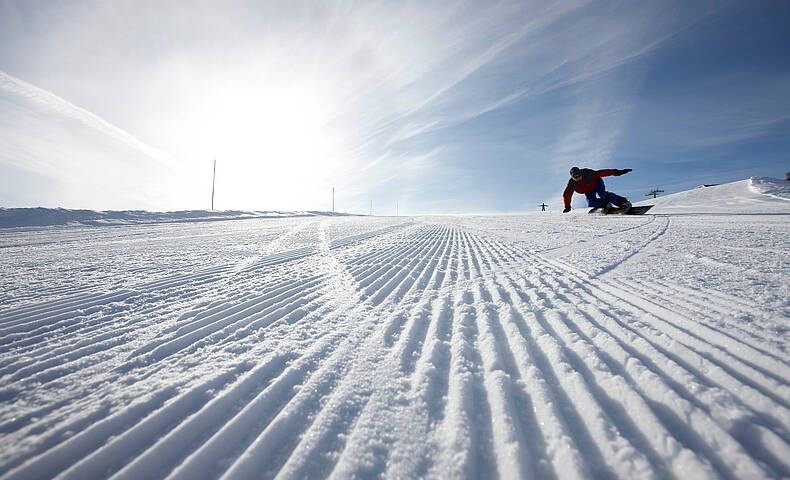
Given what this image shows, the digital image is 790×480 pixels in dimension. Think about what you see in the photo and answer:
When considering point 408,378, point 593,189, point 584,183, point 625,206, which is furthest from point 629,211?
point 408,378

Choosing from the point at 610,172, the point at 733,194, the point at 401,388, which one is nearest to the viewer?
the point at 401,388

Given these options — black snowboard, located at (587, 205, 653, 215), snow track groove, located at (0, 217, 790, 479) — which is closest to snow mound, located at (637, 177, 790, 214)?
black snowboard, located at (587, 205, 653, 215)

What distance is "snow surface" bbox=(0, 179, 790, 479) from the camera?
3.56 feet

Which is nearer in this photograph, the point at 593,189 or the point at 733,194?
the point at 593,189

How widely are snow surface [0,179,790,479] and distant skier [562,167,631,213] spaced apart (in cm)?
949

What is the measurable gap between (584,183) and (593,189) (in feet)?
2.54

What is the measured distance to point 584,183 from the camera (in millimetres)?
11945

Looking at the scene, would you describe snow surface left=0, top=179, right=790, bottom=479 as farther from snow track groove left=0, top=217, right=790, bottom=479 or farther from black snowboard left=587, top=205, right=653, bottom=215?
black snowboard left=587, top=205, right=653, bottom=215

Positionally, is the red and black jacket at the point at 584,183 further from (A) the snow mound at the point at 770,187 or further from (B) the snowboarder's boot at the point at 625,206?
(A) the snow mound at the point at 770,187

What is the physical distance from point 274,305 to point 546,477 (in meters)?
2.44

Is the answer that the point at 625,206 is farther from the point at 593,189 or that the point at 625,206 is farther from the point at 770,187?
the point at 770,187

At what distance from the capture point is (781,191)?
48.0 feet

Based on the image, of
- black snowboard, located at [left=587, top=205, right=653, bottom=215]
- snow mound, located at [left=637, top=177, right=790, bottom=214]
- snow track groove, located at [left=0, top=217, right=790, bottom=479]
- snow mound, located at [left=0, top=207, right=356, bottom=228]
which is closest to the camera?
snow track groove, located at [left=0, top=217, right=790, bottom=479]

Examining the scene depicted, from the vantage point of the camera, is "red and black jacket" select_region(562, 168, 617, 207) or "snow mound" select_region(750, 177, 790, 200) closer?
"red and black jacket" select_region(562, 168, 617, 207)
